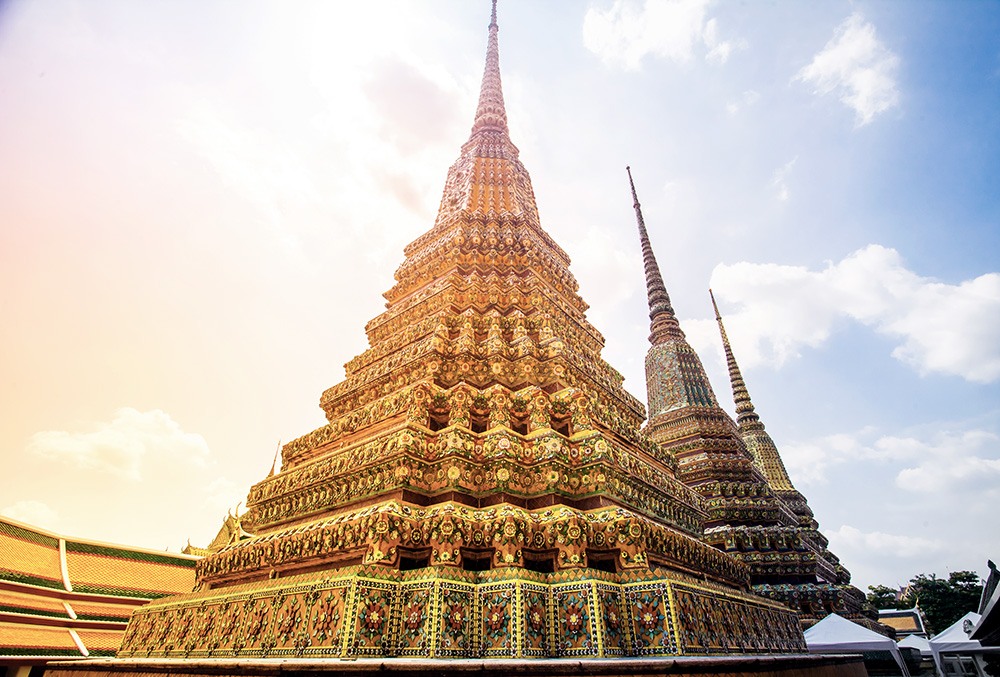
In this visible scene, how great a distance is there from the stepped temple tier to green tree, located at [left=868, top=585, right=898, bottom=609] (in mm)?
47812

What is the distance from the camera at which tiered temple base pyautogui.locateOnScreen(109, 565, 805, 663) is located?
4.02 meters

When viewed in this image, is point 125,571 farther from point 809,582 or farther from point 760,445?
point 760,445

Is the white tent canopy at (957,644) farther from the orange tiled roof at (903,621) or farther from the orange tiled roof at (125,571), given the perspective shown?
the orange tiled roof at (125,571)

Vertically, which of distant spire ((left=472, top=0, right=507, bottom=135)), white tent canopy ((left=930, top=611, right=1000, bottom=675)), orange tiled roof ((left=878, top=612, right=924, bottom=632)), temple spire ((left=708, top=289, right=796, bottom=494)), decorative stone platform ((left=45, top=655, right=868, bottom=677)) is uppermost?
distant spire ((left=472, top=0, right=507, bottom=135))

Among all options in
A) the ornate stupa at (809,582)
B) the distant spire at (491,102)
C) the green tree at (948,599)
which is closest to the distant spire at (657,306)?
the ornate stupa at (809,582)

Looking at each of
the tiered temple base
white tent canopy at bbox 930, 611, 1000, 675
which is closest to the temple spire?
white tent canopy at bbox 930, 611, 1000, 675

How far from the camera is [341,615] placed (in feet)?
13.3

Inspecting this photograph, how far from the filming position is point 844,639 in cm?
962

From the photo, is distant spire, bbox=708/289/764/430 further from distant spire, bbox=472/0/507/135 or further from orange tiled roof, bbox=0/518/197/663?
orange tiled roof, bbox=0/518/197/663

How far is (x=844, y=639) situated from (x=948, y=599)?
37352mm

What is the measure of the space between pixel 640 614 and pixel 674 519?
2.59 metres

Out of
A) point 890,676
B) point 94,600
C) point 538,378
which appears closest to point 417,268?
point 538,378

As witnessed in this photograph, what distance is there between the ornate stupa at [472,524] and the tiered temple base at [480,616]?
0.05 feet

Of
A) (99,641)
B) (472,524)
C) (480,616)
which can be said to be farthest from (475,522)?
(99,641)
